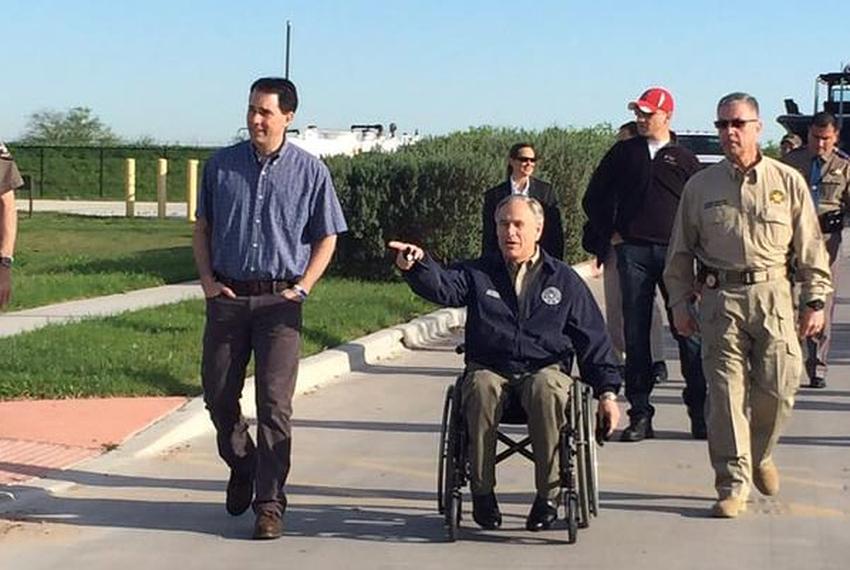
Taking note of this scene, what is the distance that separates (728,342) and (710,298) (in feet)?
0.74

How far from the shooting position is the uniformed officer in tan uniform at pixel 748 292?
670 cm

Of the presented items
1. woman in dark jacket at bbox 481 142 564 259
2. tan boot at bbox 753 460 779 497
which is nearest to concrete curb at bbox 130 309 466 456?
woman in dark jacket at bbox 481 142 564 259

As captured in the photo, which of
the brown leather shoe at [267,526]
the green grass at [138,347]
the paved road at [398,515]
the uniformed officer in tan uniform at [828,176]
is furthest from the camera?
the uniformed officer in tan uniform at [828,176]

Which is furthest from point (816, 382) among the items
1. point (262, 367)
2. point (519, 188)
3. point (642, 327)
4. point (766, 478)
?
point (262, 367)

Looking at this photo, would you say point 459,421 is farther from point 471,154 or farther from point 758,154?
point 471,154

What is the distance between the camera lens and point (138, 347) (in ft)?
36.7

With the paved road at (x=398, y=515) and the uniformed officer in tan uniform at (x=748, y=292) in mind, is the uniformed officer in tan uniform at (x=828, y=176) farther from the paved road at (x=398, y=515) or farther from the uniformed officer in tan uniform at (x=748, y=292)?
the uniformed officer in tan uniform at (x=748, y=292)

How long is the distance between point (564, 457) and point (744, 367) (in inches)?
38.6

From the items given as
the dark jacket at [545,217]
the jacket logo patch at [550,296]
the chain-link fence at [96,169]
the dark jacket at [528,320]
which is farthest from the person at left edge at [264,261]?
the chain-link fence at [96,169]

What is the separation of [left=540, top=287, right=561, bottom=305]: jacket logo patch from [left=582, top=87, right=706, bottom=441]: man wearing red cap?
201 cm

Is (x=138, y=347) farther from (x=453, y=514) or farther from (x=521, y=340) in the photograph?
(x=453, y=514)

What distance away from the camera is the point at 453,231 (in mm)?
17938

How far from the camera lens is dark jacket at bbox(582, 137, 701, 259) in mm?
8594

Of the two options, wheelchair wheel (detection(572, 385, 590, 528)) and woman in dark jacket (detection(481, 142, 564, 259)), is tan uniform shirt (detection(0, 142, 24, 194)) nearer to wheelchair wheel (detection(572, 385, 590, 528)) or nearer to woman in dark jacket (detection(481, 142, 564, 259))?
wheelchair wheel (detection(572, 385, 590, 528))
